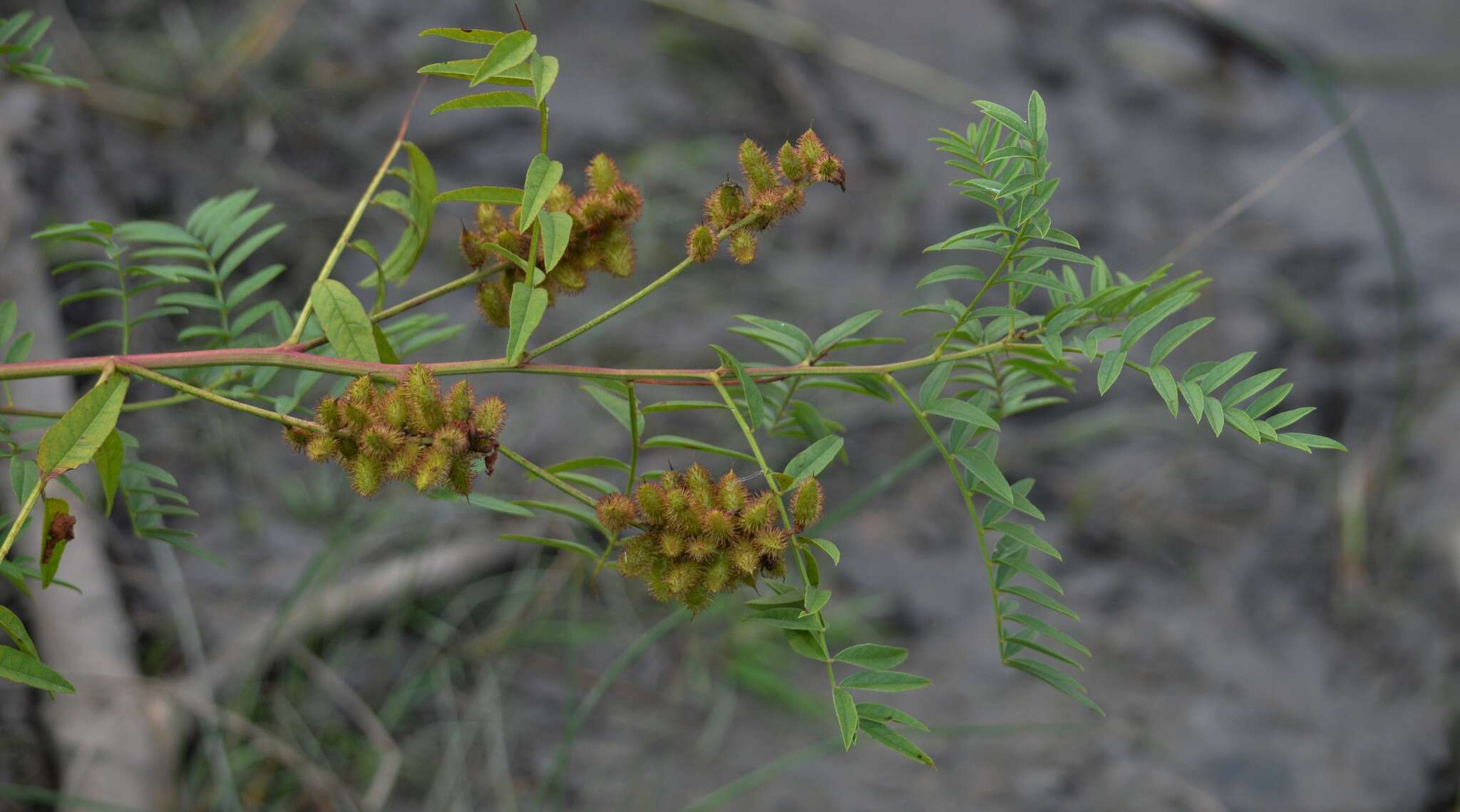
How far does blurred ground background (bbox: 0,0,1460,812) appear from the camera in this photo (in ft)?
6.56

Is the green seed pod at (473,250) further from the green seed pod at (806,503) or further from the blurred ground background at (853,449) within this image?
the blurred ground background at (853,449)

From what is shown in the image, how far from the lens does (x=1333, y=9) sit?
3.02 m

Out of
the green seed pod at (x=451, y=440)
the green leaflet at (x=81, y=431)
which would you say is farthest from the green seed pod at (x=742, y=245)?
the green leaflet at (x=81, y=431)

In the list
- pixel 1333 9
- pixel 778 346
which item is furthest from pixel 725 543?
pixel 1333 9

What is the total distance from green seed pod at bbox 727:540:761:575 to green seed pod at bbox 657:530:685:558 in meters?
0.03

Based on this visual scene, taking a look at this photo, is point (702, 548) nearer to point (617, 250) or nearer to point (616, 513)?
point (616, 513)

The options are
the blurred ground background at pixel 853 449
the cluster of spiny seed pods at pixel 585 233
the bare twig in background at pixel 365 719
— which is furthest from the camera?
the blurred ground background at pixel 853 449

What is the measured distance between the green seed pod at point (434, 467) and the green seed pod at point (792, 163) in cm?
30

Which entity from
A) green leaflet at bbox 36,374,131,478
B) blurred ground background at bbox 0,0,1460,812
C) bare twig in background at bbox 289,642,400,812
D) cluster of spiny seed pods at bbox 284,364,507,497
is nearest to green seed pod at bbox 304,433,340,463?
cluster of spiny seed pods at bbox 284,364,507,497

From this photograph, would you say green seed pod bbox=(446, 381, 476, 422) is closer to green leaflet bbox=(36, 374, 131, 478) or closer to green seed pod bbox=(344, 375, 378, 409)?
green seed pod bbox=(344, 375, 378, 409)

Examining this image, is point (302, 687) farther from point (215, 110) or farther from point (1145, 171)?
point (1145, 171)

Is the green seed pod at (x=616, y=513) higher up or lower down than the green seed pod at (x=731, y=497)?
lower down

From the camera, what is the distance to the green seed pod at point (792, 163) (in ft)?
2.52

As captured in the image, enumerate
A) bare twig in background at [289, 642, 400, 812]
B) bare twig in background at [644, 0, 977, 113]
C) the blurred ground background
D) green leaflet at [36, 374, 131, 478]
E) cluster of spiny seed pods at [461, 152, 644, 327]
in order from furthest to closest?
bare twig in background at [644, 0, 977, 113] < the blurred ground background < bare twig in background at [289, 642, 400, 812] < cluster of spiny seed pods at [461, 152, 644, 327] < green leaflet at [36, 374, 131, 478]
